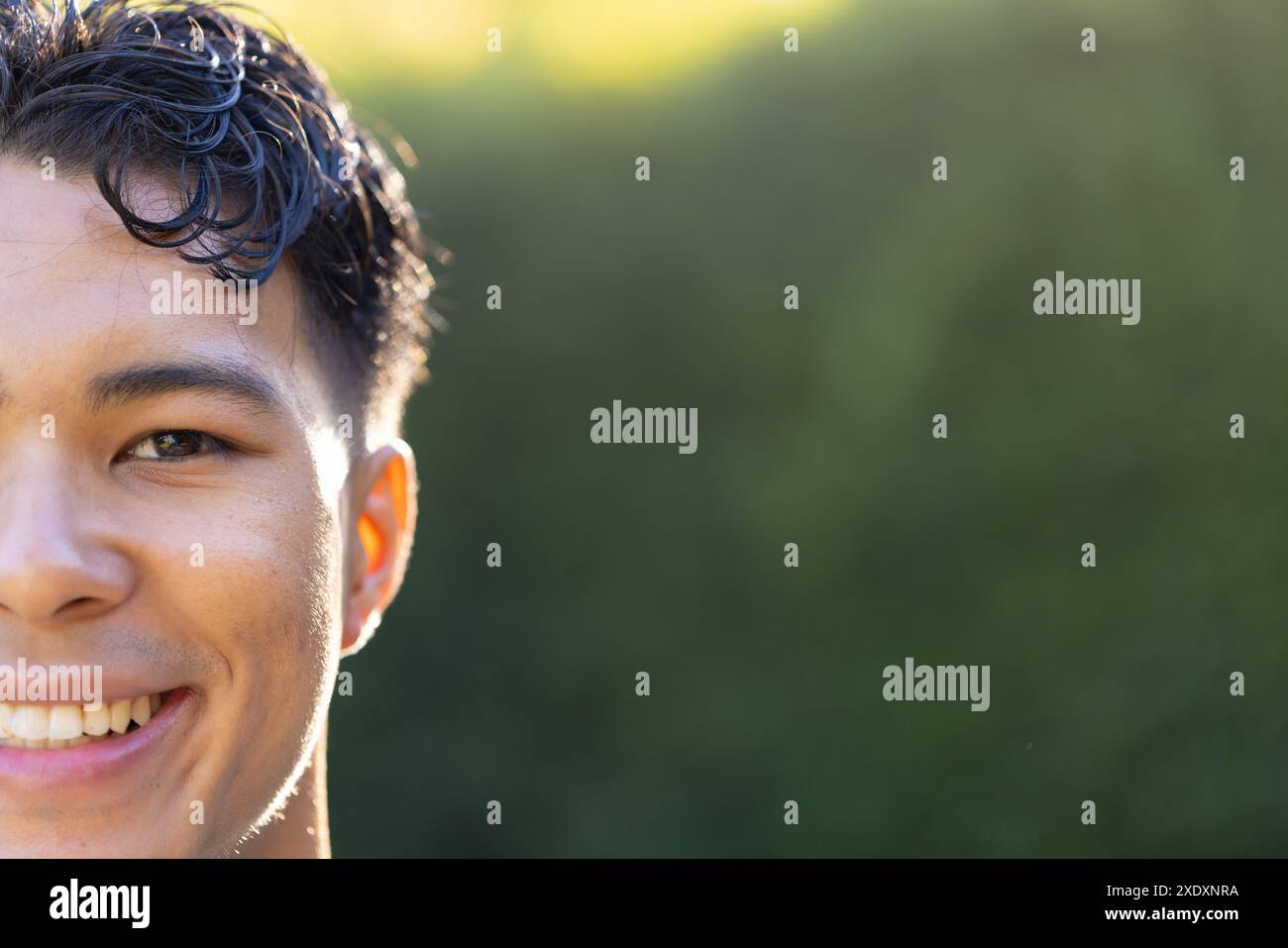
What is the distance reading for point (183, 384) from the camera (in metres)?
2.01

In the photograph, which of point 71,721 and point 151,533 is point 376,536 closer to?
point 151,533

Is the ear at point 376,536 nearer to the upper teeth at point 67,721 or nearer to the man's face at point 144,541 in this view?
the man's face at point 144,541

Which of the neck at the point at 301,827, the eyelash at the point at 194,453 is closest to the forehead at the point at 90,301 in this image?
the eyelash at the point at 194,453

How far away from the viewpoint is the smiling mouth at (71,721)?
198cm

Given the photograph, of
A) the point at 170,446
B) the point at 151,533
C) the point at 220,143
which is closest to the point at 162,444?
the point at 170,446

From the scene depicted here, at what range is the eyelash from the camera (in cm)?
202

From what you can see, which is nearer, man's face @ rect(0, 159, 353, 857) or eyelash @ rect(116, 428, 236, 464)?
man's face @ rect(0, 159, 353, 857)

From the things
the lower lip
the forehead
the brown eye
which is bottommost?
the lower lip

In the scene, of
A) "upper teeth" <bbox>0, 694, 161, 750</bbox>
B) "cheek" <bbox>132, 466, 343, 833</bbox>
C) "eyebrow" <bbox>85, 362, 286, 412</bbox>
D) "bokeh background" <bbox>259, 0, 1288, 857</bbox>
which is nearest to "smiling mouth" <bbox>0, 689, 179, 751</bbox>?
"upper teeth" <bbox>0, 694, 161, 750</bbox>

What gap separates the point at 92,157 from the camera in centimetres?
213

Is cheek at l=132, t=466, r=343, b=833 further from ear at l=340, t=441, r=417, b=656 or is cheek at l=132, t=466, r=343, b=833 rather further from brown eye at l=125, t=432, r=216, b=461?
ear at l=340, t=441, r=417, b=656

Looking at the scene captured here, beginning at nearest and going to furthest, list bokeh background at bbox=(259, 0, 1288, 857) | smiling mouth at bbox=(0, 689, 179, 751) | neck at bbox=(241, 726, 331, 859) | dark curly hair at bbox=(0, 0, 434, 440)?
smiling mouth at bbox=(0, 689, 179, 751)
dark curly hair at bbox=(0, 0, 434, 440)
neck at bbox=(241, 726, 331, 859)
bokeh background at bbox=(259, 0, 1288, 857)

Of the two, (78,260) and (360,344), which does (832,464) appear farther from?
(78,260)
